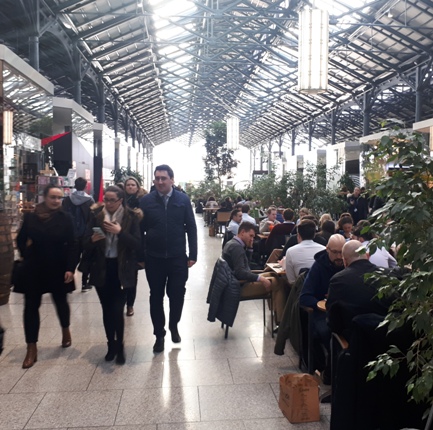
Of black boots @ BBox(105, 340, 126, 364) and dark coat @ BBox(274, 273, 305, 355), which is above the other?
dark coat @ BBox(274, 273, 305, 355)

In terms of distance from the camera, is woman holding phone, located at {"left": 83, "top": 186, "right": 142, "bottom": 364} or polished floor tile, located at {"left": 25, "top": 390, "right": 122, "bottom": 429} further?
woman holding phone, located at {"left": 83, "top": 186, "right": 142, "bottom": 364}

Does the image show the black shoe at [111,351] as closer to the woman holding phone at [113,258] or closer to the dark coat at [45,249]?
the woman holding phone at [113,258]

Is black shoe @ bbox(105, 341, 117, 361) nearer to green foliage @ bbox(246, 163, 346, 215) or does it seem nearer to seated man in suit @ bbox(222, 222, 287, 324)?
seated man in suit @ bbox(222, 222, 287, 324)

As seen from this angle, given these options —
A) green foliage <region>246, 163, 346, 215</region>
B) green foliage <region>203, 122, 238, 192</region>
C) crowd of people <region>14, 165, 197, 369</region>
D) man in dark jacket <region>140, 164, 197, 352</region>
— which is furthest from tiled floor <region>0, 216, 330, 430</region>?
green foliage <region>203, 122, 238, 192</region>

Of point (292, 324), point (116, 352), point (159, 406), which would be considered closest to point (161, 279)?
point (116, 352)

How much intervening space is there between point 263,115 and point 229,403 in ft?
102

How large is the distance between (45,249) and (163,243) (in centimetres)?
87

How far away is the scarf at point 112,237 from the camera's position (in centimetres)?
387

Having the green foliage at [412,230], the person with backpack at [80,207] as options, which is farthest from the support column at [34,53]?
the green foliage at [412,230]

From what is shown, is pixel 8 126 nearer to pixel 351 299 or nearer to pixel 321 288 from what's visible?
pixel 321 288

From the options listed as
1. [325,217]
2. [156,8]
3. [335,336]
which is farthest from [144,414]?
[156,8]

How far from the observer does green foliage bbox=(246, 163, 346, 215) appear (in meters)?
9.17

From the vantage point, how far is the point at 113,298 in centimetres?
389

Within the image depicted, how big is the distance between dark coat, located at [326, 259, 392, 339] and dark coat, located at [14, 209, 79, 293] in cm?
202
